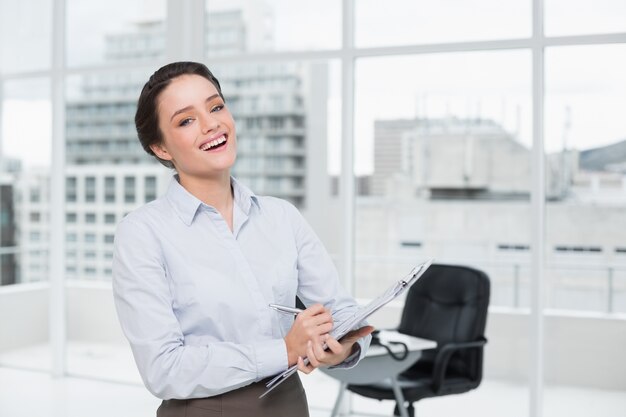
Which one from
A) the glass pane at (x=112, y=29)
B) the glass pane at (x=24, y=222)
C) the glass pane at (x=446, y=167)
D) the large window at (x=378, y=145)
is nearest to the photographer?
the large window at (x=378, y=145)

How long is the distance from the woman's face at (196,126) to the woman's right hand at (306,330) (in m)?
0.32

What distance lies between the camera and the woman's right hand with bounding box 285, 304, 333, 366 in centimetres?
123

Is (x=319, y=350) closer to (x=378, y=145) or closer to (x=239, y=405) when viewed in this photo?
(x=239, y=405)

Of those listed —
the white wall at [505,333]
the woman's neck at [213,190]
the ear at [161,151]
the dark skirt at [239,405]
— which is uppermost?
the ear at [161,151]

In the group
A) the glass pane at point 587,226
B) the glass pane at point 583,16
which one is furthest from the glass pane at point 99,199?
the glass pane at point 587,226

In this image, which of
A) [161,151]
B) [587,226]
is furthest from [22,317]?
[587,226]

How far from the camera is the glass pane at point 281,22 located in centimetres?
689

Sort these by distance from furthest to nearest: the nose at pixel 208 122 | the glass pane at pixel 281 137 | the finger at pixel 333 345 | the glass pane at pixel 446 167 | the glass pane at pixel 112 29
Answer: the glass pane at pixel 281 137 → the glass pane at pixel 446 167 → the glass pane at pixel 112 29 → the nose at pixel 208 122 → the finger at pixel 333 345

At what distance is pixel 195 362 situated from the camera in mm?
1220

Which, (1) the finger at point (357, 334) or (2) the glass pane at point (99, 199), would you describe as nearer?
(1) the finger at point (357, 334)

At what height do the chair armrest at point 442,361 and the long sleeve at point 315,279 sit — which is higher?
the long sleeve at point 315,279

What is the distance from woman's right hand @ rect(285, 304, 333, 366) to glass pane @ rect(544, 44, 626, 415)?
2950mm

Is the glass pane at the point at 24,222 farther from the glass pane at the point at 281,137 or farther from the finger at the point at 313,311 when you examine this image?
the glass pane at the point at 281,137

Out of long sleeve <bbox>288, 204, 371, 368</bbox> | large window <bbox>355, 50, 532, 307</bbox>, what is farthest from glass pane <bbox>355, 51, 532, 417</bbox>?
long sleeve <bbox>288, 204, 371, 368</bbox>
